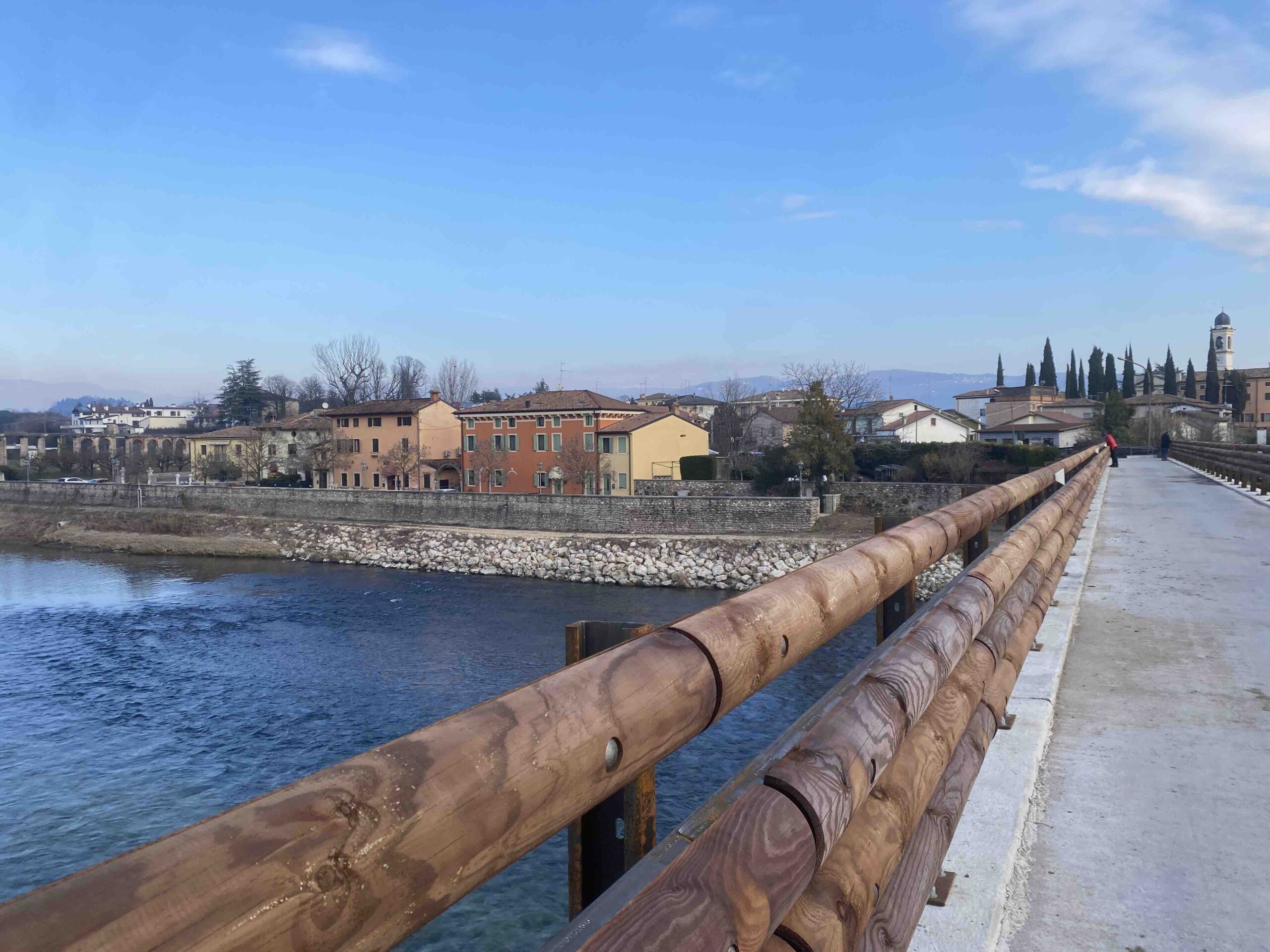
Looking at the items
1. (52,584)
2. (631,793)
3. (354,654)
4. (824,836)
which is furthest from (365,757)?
(52,584)

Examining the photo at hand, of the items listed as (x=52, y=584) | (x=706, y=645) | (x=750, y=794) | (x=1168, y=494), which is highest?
(x=706, y=645)

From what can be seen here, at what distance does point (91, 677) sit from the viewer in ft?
60.8

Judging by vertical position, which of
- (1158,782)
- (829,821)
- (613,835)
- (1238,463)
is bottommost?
(1158,782)

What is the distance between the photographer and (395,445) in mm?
56844

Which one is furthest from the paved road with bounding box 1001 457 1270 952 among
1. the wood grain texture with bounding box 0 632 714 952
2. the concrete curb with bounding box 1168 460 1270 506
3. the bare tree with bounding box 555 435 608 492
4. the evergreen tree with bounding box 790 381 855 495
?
the bare tree with bounding box 555 435 608 492

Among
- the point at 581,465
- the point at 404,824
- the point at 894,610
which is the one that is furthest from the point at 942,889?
the point at 581,465

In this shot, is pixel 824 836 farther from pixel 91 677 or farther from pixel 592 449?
pixel 592 449

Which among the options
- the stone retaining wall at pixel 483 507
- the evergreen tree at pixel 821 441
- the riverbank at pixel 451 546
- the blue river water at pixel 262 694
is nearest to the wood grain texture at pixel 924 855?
the blue river water at pixel 262 694

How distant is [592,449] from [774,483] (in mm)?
11421

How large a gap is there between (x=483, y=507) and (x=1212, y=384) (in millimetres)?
85607

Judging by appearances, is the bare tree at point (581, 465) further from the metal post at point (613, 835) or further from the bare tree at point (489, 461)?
the metal post at point (613, 835)

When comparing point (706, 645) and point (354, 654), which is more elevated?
point (706, 645)

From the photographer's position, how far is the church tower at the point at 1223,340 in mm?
110625

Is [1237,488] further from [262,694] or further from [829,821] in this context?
[829,821]
